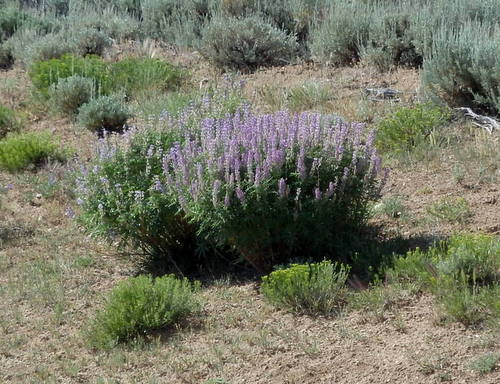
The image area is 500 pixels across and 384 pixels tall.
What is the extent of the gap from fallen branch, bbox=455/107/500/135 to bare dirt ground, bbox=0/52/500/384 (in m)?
0.15

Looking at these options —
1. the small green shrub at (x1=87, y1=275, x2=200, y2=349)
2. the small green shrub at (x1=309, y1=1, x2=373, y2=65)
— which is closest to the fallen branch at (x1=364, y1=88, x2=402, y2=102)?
the small green shrub at (x1=309, y1=1, x2=373, y2=65)

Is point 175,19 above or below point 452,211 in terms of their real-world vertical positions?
below

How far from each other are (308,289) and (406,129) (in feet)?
10.1

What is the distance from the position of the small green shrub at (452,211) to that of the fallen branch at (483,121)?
1.55 m

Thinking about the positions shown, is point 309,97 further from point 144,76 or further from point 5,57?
point 5,57

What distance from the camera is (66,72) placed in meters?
11.2

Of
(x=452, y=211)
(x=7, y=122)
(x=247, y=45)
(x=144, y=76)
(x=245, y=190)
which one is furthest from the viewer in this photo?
(x=247, y=45)

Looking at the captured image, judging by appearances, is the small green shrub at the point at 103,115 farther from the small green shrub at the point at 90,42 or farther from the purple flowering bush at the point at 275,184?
the purple flowering bush at the point at 275,184

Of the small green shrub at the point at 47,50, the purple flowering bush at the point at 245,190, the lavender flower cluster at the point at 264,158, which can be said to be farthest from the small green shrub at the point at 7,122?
the lavender flower cluster at the point at 264,158

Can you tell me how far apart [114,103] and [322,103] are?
2.30 m

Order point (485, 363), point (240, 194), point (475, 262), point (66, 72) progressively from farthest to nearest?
point (66, 72) → point (240, 194) → point (475, 262) → point (485, 363)

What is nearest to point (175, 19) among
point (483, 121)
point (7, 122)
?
point (7, 122)

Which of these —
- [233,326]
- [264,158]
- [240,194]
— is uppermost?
[264,158]

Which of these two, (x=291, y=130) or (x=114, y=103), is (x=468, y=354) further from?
(x=114, y=103)
